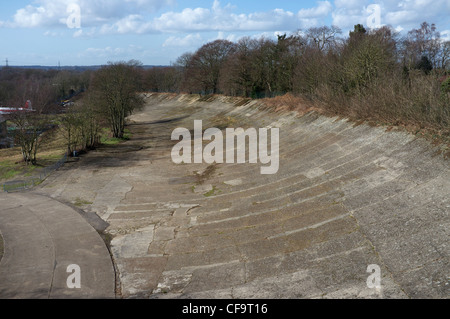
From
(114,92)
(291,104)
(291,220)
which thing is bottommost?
(291,220)

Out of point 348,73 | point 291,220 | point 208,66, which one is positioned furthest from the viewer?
point 208,66

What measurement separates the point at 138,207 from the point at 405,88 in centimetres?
1570

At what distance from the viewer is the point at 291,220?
14.4 m

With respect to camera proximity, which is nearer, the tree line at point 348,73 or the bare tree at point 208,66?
the tree line at point 348,73

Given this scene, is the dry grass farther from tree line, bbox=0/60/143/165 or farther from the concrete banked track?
tree line, bbox=0/60/143/165

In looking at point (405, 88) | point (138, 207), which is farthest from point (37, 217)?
point (405, 88)

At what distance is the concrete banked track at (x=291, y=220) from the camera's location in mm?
10234

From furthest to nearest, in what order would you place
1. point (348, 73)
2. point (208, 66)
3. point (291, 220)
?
point (208, 66)
point (348, 73)
point (291, 220)

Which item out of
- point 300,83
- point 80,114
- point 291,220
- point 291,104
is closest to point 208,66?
point 300,83

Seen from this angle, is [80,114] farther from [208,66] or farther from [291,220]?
[208,66]

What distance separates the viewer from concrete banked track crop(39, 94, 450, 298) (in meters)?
10.2

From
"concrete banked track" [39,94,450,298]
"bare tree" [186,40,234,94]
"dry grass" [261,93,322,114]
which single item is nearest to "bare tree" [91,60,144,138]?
"concrete banked track" [39,94,450,298]

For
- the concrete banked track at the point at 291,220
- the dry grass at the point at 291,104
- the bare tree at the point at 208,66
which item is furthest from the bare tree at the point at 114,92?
the bare tree at the point at 208,66

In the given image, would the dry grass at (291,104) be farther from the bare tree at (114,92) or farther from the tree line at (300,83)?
the bare tree at (114,92)
